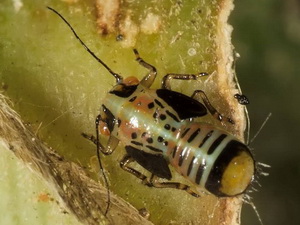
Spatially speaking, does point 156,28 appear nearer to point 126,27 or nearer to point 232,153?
point 126,27

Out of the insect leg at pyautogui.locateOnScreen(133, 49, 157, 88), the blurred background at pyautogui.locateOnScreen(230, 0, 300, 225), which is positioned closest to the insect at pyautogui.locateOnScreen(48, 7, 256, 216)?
the insect leg at pyautogui.locateOnScreen(133, 49, 157, 88)

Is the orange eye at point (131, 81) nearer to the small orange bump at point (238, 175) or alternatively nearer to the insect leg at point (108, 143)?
the insect leg at point (108, 143)

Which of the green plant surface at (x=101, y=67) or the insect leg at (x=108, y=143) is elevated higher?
the green plant surface at (x=101, y=67)

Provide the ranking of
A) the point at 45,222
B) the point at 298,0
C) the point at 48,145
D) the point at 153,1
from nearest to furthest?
the point at 45,222, the point at 48,145, the point at 153,1, the point at 298,0

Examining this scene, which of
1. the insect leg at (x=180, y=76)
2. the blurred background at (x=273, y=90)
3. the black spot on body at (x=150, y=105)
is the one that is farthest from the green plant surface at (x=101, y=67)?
the blurred background at (x=273, y=90)

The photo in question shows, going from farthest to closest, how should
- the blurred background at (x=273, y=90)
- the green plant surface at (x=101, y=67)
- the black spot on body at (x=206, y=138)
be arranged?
1. the blurred background at (x=273, y=90)
2. the black spot on body at (x=206, y=138)
3. the green plant surface at (x=101, y=67)

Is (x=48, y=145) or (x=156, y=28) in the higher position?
(x=156, y=28)

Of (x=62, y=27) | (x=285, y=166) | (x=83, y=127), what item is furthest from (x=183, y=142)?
(x=285, y=166)
